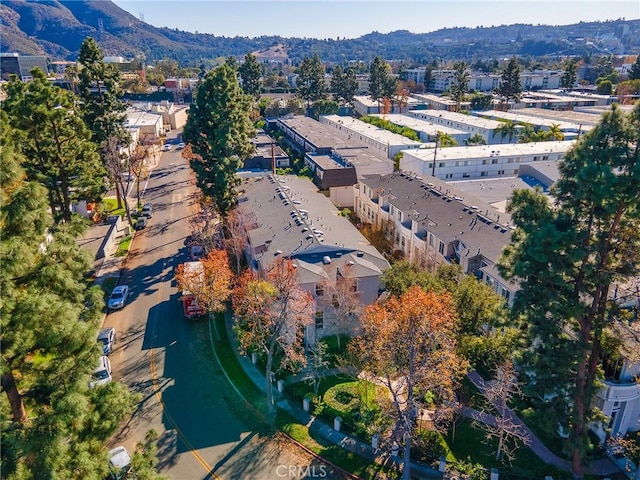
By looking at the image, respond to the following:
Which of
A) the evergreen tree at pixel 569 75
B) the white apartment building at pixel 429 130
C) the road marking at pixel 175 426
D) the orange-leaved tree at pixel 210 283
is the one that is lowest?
the road marking at pixel 175 426

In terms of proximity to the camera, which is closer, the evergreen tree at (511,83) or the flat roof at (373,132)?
the flat roof at (373,132)

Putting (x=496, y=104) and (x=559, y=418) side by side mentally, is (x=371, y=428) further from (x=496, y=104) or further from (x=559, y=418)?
(x=496, y=104)

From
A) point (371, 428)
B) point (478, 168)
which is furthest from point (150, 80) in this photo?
point (371, 428)

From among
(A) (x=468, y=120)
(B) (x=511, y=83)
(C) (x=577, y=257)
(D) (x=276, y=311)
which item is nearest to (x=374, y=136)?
(A) (x=468, y=120)

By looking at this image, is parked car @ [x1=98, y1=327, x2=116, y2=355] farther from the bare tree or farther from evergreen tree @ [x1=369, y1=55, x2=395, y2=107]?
evergreen tree @ [x1=369, y1=55, x2=395, y2=107]

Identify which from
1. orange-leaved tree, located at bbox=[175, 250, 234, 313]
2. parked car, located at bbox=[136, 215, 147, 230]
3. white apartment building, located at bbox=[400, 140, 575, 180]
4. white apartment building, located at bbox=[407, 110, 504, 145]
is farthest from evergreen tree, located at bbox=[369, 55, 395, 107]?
orange-leaved tree, located at bbox=[175, 250, 234, 313]

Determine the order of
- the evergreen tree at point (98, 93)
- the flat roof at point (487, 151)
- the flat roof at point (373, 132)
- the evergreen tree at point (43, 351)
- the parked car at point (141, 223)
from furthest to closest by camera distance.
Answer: the flat roof at point (373, 132) → the flat roof at point (487, 151) → the parked car at point (141, 223) → the evergreen tree at point (98, 93) → the evergreen tree at point (43, 351)

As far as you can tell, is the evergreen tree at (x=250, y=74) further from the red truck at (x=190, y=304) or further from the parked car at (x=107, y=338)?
the parked car at (x=107, y=338)

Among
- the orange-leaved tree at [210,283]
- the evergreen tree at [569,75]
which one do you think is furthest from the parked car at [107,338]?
the evergreen tree at [569,75]
